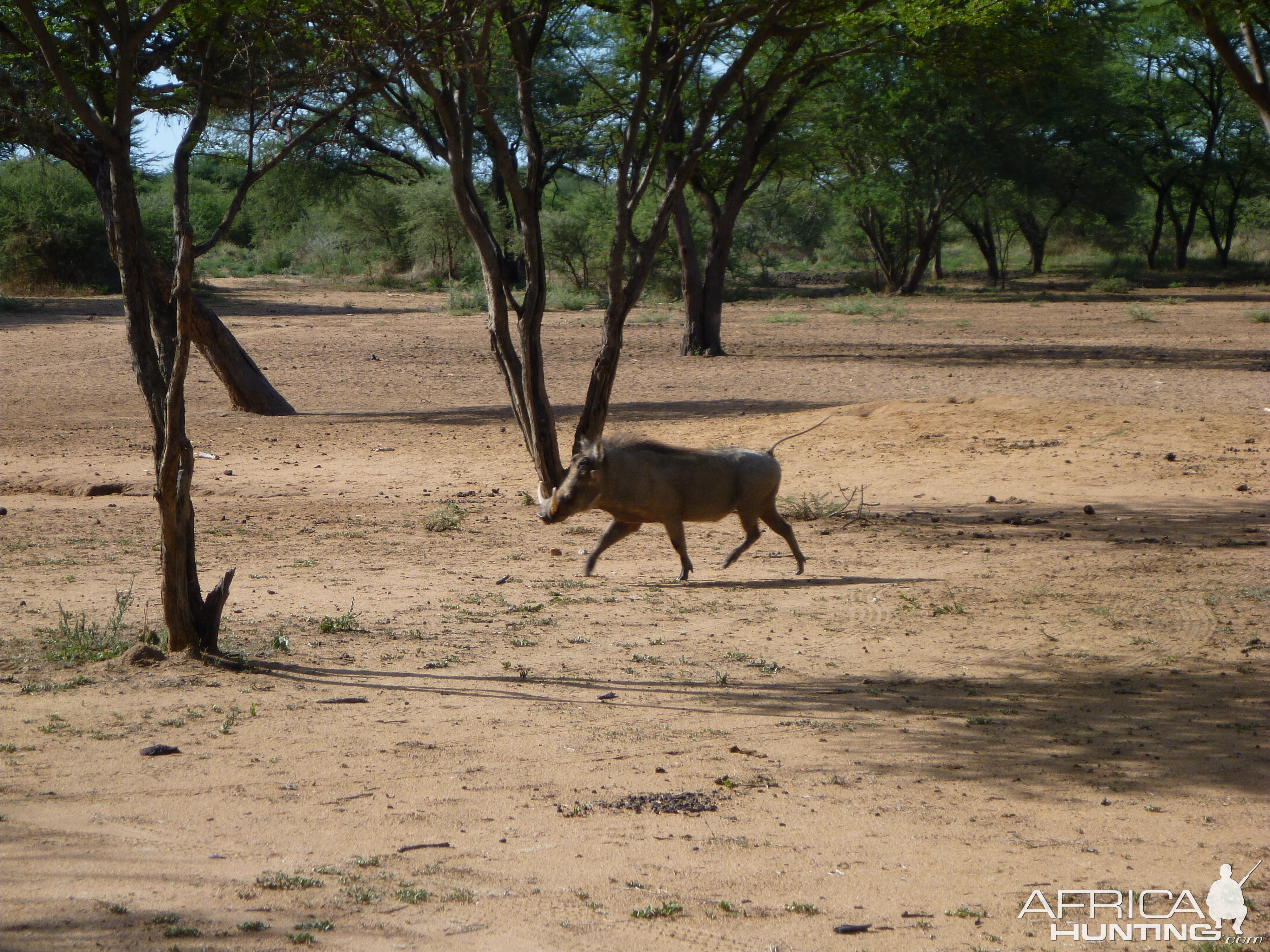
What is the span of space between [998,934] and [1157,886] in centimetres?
67

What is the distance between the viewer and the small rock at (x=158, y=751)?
15.3ft

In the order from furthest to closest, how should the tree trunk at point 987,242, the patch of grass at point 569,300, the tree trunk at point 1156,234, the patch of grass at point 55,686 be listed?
the tree trunk at point 1156,234 → the tree trunk at point 987,242 → the patch of grass at point 569,300 → the patch of grass at point 55,686

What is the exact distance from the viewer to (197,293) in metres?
32.5

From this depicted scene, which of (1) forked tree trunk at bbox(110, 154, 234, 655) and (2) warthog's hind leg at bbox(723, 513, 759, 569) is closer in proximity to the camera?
(1) forked tree trunk at bbox(110, 154, 234, 655)

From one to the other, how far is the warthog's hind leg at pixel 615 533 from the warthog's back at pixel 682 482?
83 millimetres

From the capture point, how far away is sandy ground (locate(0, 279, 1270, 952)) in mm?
3537

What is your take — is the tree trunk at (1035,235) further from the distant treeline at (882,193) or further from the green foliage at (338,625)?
the green foliage at (338,625)

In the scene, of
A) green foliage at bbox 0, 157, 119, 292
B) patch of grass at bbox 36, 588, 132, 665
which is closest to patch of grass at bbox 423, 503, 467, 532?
patch of grass at bbox 36, 588, 132, 665

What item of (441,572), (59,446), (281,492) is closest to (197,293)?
(59,446)

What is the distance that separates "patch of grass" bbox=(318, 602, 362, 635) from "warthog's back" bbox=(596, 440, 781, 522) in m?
2.28

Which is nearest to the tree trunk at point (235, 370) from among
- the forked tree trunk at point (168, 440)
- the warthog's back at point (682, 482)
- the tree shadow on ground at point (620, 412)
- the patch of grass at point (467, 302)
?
the tree shadow on ground at point (620, 412)

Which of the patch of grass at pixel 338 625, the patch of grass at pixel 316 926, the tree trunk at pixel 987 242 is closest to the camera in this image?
the patch of grass at pixel 316 926

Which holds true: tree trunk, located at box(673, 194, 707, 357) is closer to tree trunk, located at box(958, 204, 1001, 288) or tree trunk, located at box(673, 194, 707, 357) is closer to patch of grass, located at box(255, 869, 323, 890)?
patch of grass, located at box(255, 869, 323, 890)

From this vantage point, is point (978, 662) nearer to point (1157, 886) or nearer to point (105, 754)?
point (1157, 886)
